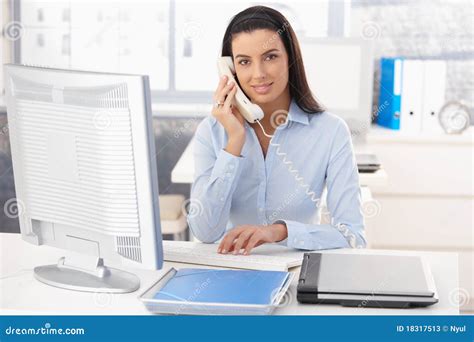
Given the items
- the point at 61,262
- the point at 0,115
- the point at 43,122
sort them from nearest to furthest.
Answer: the point at 43,122 < the point at 61,262 < the point at 0,115

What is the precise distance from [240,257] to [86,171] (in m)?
0.40

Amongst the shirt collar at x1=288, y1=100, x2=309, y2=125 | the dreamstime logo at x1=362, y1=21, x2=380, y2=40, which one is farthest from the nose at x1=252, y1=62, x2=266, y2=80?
the dreamstime logo at x1=362, y1=21, x2=380, y2=40

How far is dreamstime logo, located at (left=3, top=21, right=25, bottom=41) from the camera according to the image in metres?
4.35

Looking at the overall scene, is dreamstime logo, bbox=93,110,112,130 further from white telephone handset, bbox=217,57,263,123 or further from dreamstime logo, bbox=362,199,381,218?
dreamstime logo, bbox=362,199,381,218

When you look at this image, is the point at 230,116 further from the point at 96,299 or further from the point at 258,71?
the point at 96,299

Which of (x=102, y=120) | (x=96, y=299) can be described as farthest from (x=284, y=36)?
(x=96, y=299)

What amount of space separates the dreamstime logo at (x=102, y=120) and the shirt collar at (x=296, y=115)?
30.5 inches

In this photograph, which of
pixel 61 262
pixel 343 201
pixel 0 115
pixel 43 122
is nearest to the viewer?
pixel 43 122

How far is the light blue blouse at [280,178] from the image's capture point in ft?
6.58

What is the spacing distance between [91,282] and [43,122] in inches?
12.8

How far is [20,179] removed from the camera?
1.66 m

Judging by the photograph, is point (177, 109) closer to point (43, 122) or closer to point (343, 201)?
point (343, 201)

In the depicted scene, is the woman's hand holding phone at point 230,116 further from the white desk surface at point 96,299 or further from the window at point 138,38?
the window at point 138,38

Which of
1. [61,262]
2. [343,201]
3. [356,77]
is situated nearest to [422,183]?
[356,77]
